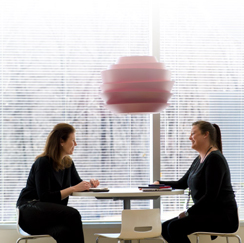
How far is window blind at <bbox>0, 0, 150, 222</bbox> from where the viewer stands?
13.1 feet

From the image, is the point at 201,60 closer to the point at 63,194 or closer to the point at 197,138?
the point at 197,138

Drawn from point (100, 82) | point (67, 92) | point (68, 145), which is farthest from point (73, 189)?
point (100, 82)

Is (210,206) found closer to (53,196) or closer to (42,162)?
(53,196)

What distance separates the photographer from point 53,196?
3129 mm

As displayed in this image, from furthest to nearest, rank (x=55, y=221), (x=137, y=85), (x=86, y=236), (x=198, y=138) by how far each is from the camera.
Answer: (x=86, y=236) < (x=198, y=138) < (x=55, y=221) < (x=137, y=85)

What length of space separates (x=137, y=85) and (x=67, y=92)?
1654 millimetres

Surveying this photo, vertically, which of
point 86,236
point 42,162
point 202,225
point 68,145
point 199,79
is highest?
point 199,79

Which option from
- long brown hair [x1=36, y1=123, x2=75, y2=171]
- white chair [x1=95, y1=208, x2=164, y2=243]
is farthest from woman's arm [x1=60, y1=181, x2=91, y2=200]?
white chair [x1=95, y1=208, x2=164, y2=243]

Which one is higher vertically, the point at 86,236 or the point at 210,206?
the point at 210,206

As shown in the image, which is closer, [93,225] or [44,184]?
[44,184]

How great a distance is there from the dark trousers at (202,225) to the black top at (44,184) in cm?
91

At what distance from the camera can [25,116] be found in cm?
401

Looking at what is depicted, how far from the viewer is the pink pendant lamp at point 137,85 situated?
2.50m

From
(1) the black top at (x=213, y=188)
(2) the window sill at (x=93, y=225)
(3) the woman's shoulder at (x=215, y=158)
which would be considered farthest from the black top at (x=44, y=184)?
(3) the woman's shoulder at (x=215, y=158)
